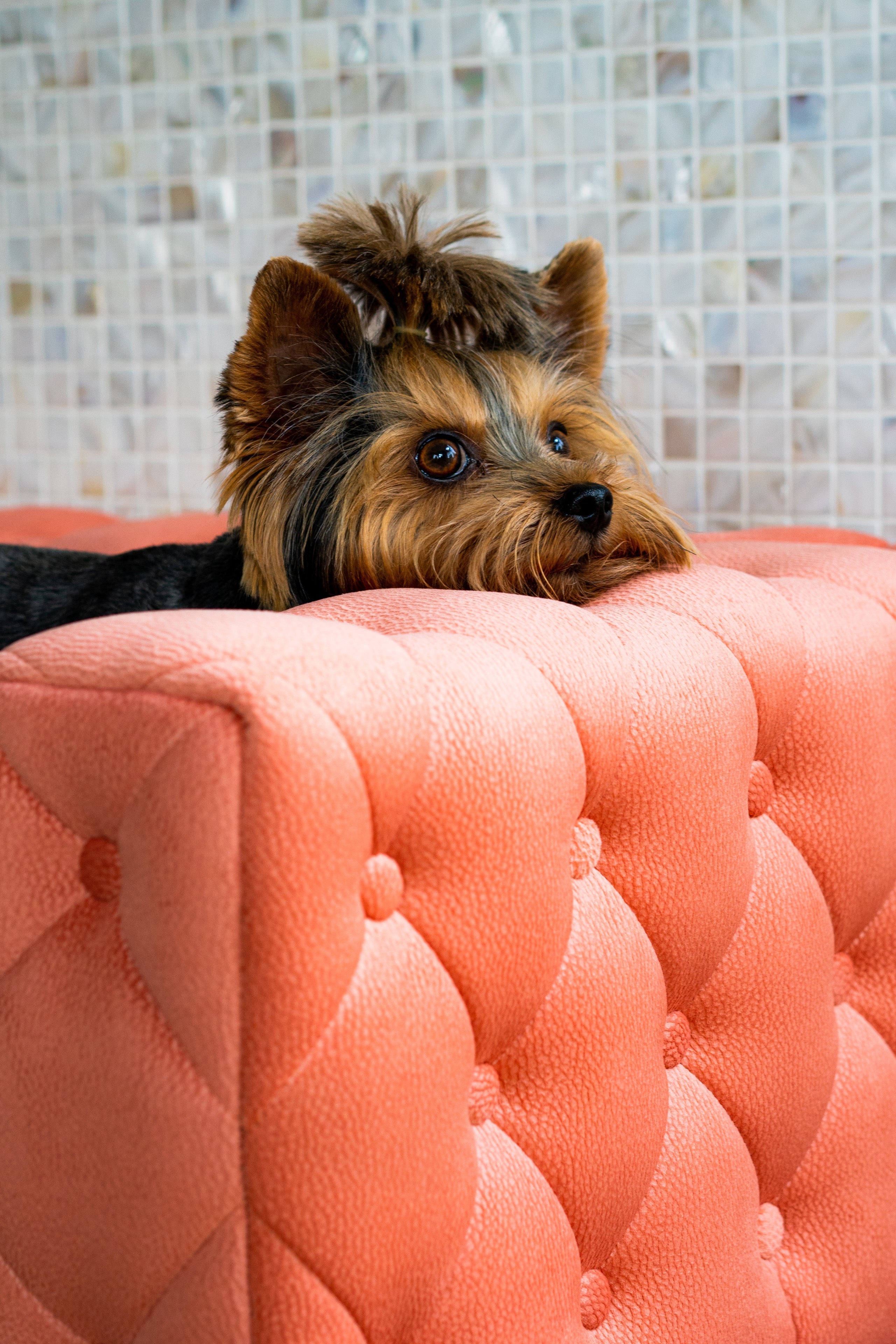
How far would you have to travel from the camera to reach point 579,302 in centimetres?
123

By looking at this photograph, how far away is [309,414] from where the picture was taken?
1.09 m

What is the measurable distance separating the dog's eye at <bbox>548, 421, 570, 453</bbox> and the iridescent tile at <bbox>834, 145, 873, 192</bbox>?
109 cm

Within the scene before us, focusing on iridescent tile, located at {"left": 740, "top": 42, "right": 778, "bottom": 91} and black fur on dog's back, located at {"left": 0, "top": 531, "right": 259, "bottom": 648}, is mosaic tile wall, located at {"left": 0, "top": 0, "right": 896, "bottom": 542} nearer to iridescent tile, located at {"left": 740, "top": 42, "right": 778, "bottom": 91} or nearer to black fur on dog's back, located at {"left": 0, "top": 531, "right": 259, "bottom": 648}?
iridescent tile, located at {"left": 740, "top": 42, "right": 778, "bottom": 91}

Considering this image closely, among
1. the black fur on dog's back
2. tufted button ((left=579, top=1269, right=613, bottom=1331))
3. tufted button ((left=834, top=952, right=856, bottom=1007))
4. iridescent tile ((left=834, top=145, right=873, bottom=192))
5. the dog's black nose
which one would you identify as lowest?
tufted button ((left=579, top=1269, right=613, bottom=1331))

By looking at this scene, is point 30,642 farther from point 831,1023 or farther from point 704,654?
point 831,1023

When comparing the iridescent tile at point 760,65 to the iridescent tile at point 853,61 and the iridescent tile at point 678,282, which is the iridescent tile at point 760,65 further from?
the iridescent tile at point 678,282

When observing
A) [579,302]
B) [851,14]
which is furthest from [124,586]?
[851,14]

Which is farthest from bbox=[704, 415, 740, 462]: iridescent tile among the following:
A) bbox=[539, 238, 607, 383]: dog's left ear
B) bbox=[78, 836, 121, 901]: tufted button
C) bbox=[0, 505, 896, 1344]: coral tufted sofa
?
bbox=[78, 836, 121, 901]: tufted button

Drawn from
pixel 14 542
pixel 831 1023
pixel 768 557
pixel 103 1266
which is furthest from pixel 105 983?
pixel 14 542

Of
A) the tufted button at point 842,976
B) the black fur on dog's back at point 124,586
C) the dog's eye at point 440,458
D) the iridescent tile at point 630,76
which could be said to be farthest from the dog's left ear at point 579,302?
the iridescent tile at point 630,76

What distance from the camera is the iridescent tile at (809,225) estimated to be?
190cm

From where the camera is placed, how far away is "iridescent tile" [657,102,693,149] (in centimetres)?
193

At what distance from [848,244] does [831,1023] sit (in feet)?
5.11

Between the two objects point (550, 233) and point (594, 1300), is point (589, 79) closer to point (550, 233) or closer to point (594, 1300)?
point (550, 233)
